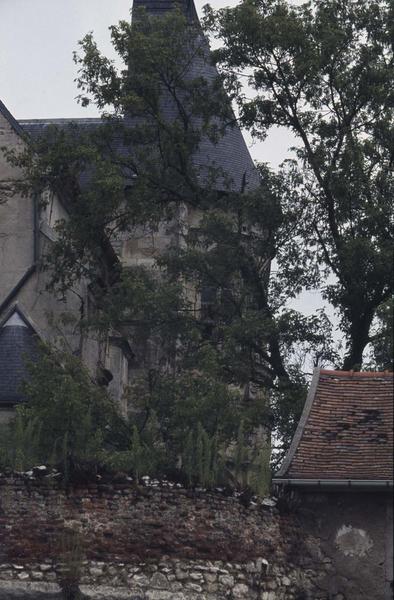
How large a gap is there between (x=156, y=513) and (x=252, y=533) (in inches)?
53.4

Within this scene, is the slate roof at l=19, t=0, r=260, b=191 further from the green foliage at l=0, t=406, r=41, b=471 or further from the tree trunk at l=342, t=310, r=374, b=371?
the green foliage at l=0, t=406, r=41, b=471

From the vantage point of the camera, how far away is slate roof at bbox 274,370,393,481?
2056 cm

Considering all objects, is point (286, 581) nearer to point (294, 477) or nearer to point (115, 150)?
point (294, 477)

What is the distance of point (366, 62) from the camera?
30422mm

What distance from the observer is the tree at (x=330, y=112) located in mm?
29703

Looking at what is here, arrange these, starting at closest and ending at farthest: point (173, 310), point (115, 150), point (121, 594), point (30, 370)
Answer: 1. point (121, 594)
2. point (30, 370)
3. point (173, 310)
4. point (115, 150)

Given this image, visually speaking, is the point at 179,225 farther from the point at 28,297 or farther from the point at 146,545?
the point at 146,545

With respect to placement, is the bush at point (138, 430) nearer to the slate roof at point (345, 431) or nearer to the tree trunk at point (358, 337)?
the slate roof at point (345, 431)

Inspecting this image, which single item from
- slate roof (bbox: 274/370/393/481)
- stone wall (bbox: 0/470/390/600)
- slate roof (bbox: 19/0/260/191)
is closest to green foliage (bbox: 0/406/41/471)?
stone wall (bbox: 0/470/390/600)

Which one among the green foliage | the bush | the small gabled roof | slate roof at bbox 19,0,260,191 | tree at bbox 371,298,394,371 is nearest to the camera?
the green foliage

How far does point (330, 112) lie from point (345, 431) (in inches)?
429

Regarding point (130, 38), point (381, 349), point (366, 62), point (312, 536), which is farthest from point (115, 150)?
point (312, 536)

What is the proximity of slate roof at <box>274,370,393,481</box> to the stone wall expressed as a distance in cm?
97

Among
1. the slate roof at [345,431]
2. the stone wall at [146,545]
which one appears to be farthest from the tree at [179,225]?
the stone wall at [146,545]
